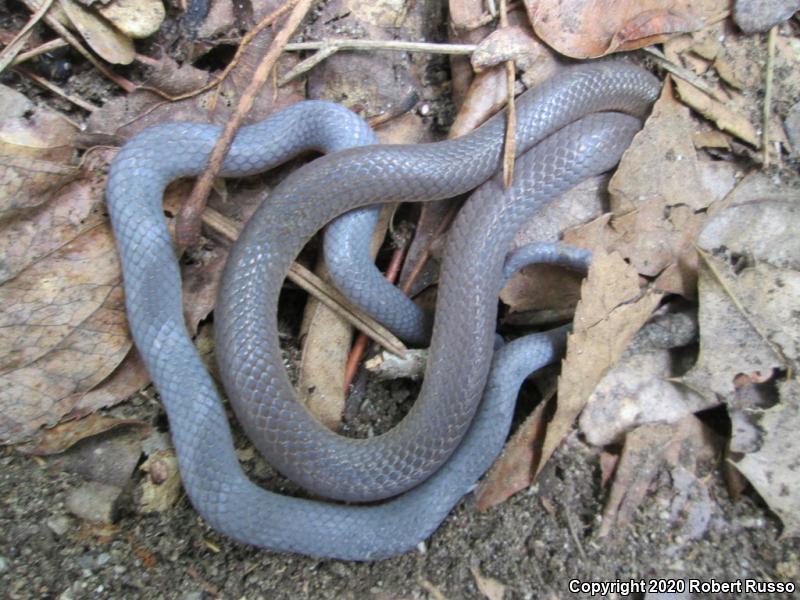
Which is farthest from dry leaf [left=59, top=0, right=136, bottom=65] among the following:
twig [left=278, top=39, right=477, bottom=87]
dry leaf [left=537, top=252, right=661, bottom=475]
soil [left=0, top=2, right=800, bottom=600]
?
dry leaf [left=537, top=252, right=661, bottom=475]

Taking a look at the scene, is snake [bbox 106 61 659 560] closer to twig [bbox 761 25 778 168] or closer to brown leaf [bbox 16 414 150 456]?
brown leaf [bbox 16 414 150 456]

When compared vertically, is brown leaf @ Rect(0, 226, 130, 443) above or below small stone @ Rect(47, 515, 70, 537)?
above

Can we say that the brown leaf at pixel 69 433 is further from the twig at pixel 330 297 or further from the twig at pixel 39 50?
the twig at pixel 39 50

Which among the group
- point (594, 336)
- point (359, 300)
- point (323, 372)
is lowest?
point (323, 372)

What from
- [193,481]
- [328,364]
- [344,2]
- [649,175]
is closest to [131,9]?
[344,2]

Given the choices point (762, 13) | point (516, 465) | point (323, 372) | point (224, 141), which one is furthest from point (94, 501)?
point (762, 13)

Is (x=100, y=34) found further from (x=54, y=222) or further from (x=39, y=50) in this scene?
(x=54, y=222)

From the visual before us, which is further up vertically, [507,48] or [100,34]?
[100,34]

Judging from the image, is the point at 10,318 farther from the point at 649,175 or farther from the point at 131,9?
the point at 649,175
